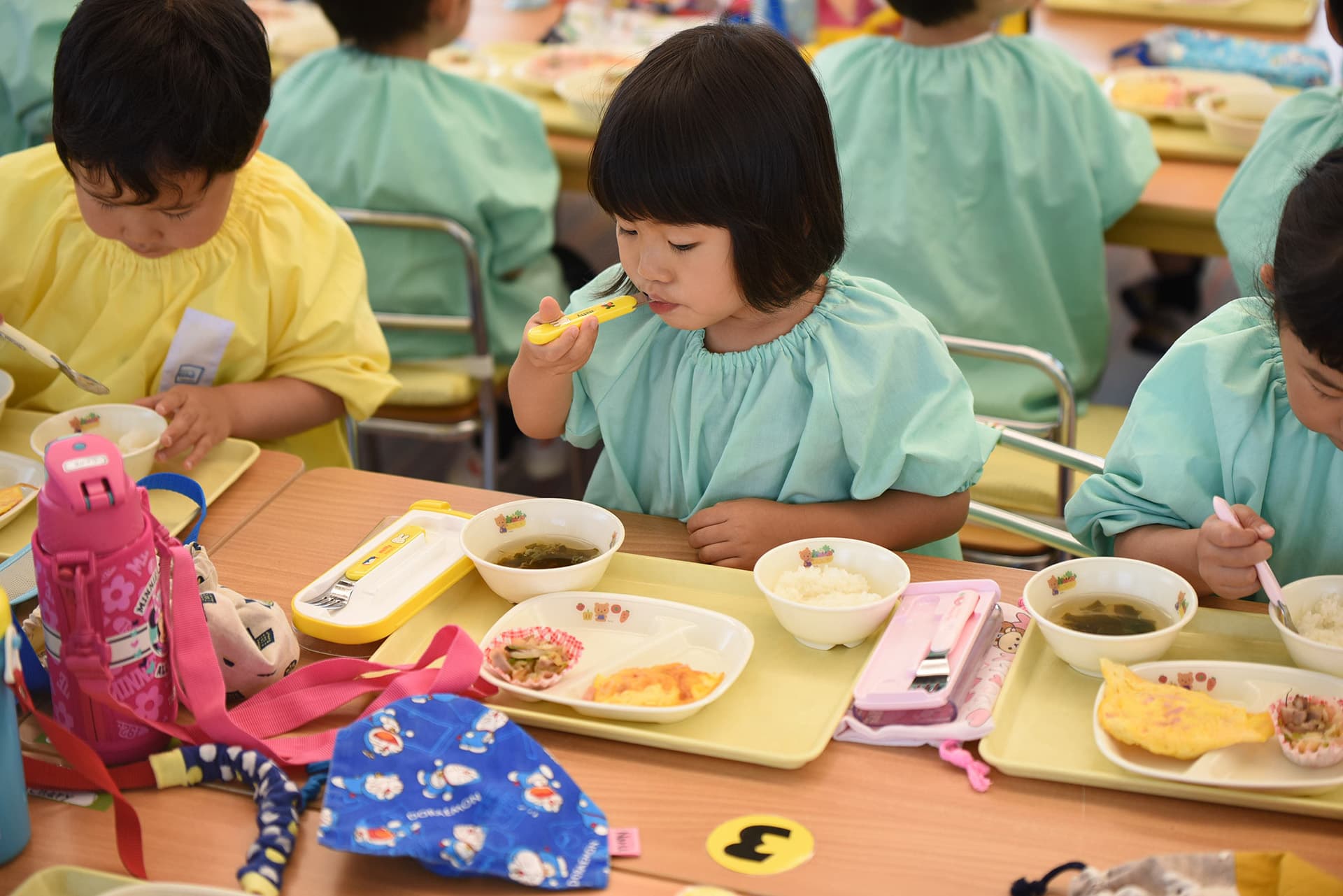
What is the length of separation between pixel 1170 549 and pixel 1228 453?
0.39 ft

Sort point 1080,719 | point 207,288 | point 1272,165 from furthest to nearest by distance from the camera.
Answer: point 1272,165
point 207,288
point 1080,719

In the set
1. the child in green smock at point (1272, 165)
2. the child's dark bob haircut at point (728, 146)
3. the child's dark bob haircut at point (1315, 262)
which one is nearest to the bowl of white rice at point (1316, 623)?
the child's dark bob haircut at point (1315, 262)

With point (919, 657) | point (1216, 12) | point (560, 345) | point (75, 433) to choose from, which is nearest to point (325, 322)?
point (75, 433)

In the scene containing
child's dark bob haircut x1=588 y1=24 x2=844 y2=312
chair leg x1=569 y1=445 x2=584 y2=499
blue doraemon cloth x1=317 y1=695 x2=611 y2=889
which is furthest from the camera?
chair leg x1=569 y1=445 x2=584 y2=499

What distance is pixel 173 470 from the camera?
5.17ft

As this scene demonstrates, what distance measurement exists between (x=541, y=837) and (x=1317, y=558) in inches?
36.1

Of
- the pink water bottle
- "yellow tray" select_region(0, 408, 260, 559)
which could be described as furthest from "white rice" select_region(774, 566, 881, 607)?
"yellow tray" select_region(0, 408, 260, 559)

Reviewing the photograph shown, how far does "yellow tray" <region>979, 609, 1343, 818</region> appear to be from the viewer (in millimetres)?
1016

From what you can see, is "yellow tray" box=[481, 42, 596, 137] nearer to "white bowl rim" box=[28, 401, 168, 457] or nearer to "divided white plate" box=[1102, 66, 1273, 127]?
"divided white plate" box=[1102, 66, 1273, 127]

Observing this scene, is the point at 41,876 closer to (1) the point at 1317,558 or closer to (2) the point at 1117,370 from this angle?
(1) the point at 1317,558

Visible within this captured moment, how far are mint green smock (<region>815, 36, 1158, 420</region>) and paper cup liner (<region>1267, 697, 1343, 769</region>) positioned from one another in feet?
4.03

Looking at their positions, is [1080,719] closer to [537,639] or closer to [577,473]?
[537,639]

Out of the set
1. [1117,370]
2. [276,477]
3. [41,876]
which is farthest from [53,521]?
[1117,370]

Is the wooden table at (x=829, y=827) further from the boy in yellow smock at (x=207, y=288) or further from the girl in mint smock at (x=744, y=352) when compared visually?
the boy in yellow smock at (x=207, y=288)
